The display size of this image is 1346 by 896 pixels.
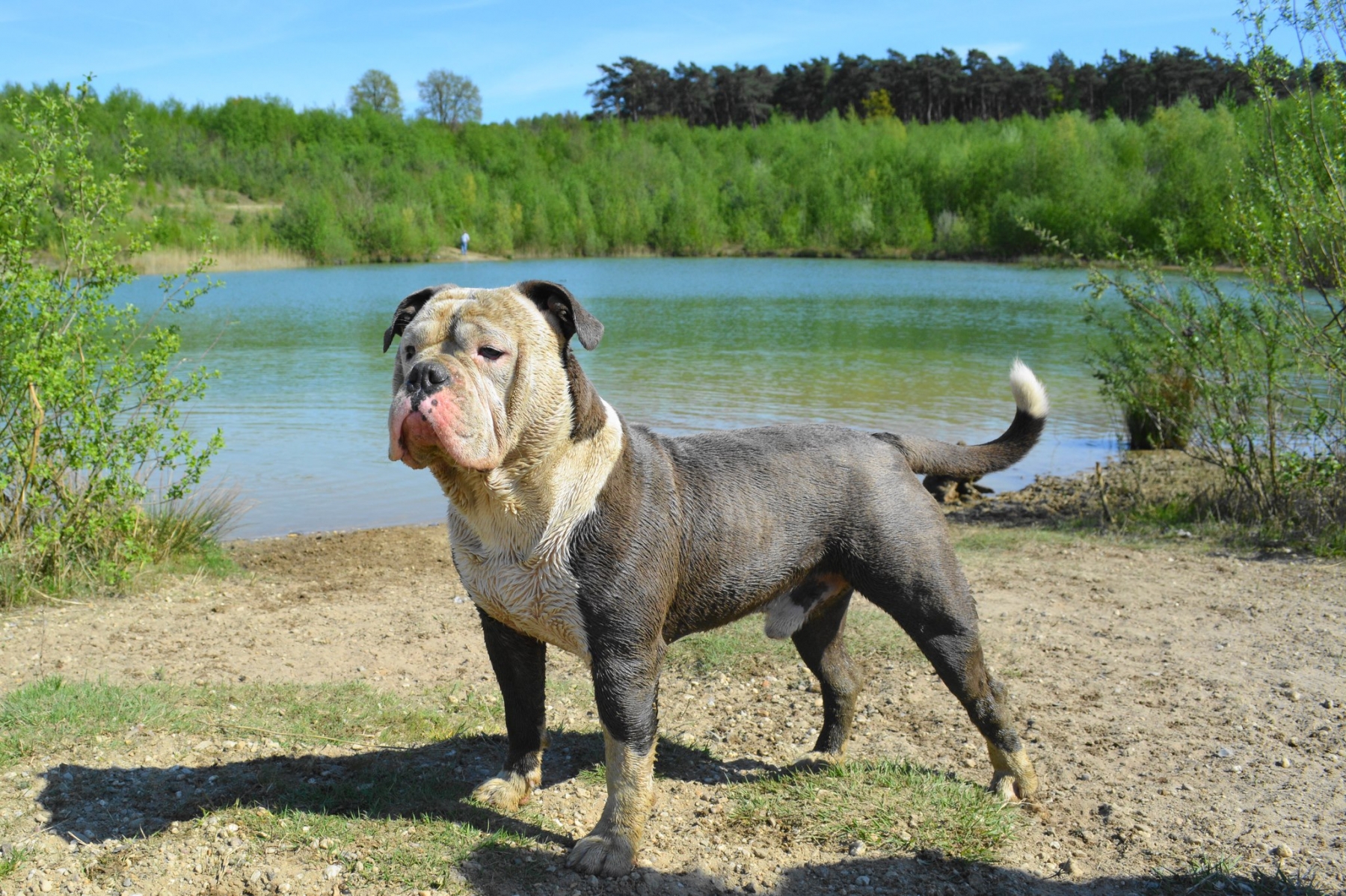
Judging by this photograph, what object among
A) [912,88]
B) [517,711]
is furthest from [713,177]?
[517,711]

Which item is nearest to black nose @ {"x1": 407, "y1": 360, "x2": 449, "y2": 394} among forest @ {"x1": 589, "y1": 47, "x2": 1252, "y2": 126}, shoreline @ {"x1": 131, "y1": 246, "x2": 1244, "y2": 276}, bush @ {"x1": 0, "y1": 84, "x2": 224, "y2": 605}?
bush @ {"x1": 0, "y1": 84, "x2": 224, "y2": 605}

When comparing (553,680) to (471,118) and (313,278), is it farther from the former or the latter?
(471,118)

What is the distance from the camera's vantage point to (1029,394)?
443 centimetres

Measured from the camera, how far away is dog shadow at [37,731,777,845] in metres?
3.87

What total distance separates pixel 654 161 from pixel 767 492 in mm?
95256

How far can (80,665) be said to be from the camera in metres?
5.48

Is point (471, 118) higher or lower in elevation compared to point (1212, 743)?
higher

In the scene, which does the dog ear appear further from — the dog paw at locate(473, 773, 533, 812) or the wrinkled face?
the dog paw at locate(473, 773, 533, 812)

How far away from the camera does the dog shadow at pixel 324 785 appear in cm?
387

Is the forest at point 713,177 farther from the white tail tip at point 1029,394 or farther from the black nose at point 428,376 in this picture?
the black nose at point 428,376

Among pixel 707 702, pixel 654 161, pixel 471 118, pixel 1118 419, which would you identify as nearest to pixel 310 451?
pixel 707 702

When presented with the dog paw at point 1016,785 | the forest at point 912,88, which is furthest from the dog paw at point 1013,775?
the forest at point 912,88

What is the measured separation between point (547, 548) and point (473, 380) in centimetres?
67

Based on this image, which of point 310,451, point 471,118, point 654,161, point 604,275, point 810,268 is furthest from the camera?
point 471,118
